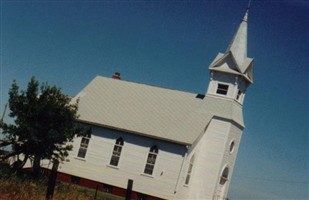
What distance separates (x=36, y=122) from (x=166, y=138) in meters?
11.1

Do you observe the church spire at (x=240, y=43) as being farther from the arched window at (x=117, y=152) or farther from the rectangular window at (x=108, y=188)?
the rectangular window at (x=108, y=188)

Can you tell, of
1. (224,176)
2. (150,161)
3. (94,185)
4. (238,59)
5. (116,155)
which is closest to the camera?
(150,161)

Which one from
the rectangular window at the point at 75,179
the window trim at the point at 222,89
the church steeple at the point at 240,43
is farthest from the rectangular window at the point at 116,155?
the church steeple at the point at 240,43

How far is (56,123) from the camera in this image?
24766 mm

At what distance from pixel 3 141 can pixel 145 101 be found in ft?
49.2

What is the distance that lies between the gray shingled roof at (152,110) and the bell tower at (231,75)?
0.79 metres

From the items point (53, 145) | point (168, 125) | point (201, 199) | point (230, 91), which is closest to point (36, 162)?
point (53, 145)

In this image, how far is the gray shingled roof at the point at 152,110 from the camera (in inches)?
1302

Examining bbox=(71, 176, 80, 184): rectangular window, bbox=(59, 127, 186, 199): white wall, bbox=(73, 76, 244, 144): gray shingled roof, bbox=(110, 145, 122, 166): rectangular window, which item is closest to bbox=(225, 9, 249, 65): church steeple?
bbox=(73, 76, 244, 144): gray shingled roof

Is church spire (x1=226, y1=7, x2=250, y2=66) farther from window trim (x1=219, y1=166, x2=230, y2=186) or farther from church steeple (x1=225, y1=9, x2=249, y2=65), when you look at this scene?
window trim (x1=219, y1=166, x2=230, y2=186)

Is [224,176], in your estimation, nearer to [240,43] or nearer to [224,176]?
[224,176]

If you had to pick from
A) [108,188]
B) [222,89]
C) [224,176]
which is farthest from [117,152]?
[222,89]

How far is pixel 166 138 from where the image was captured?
105 ft

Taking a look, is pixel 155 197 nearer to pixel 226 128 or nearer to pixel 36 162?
pixel 226 128
